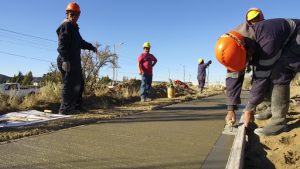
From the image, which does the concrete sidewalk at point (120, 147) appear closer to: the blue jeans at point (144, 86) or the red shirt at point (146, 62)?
the blue jeans at point (144, 86)

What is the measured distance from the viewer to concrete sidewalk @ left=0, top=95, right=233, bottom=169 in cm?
411

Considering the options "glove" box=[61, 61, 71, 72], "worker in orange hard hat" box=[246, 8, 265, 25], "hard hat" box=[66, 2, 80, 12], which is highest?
"hard hat" box=[66, 2, 80, 12]

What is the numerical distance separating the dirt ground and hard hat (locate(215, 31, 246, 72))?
41.5 inches

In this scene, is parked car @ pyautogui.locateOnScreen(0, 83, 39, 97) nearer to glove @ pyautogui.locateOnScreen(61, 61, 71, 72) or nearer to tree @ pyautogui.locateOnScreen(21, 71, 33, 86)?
glove @ pyautogui.locateOnScreen(61, 61, 71, 72)

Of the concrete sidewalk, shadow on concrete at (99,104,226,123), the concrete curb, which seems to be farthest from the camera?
shadow on concrete at (99,104,226,123)

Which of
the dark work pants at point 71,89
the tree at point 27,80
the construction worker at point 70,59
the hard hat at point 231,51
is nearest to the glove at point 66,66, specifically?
the construction worker at point 70,59

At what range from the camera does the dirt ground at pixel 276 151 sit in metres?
4.32

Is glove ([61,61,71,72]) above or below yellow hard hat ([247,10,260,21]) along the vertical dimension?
below

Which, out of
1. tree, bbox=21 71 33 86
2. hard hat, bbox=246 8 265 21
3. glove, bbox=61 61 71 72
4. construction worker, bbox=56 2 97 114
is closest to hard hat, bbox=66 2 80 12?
construction worker, bbox=56 2 97 114

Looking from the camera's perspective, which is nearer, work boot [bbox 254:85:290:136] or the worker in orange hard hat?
work boot [bbox 254:85:290:136]

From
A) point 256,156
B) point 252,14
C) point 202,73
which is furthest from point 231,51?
point 202,73

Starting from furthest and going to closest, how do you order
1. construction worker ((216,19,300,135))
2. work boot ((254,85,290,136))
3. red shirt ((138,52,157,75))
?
red shirt ((138,52,157,75))
work boot ((254,85,290,136))
construction worker ((216,19,300,135))

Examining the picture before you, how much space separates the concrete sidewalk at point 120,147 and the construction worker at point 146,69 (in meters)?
5.84

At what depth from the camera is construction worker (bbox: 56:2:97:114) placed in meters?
8.52
